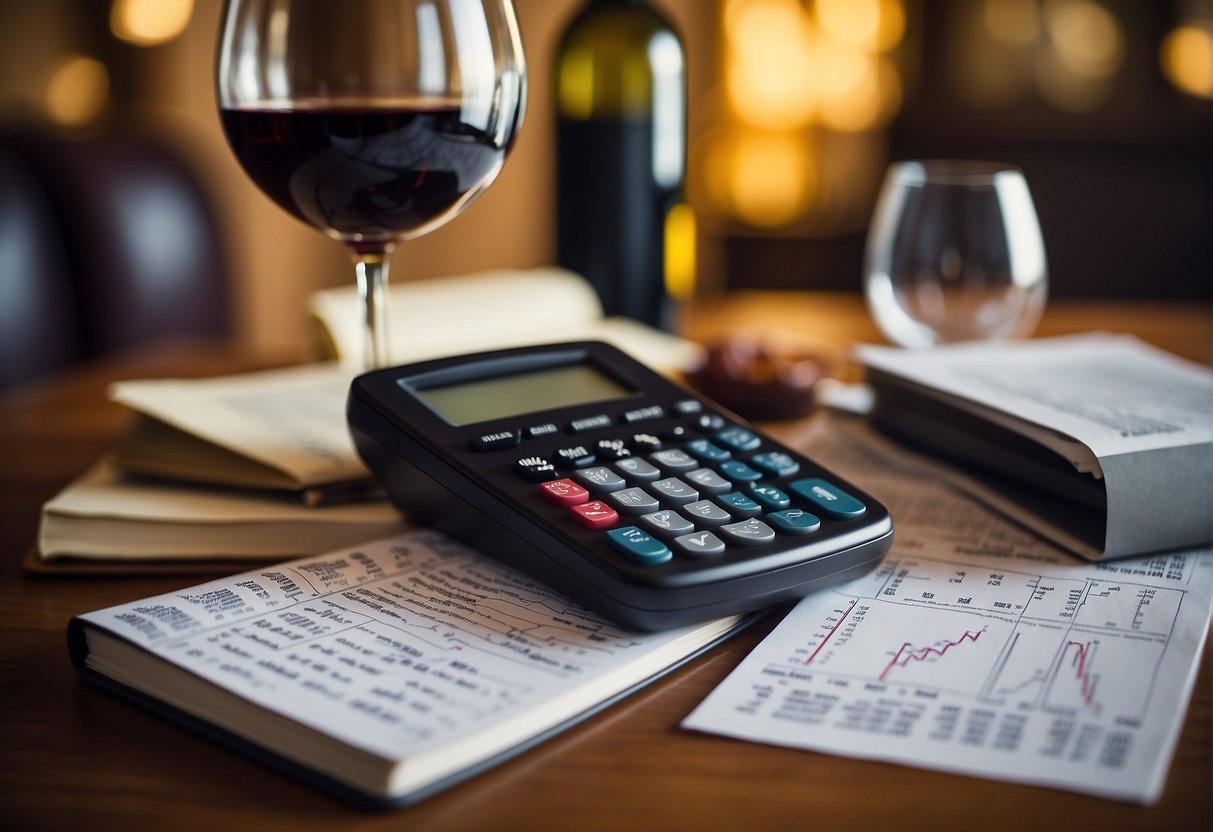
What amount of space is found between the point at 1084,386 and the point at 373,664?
15.2 inches

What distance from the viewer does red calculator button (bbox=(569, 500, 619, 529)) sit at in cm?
40

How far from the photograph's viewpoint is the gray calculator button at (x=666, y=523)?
399mm

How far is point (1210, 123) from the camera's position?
2.46m

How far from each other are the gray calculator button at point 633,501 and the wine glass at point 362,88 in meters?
0.19

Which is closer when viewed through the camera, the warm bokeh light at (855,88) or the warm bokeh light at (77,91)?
the warm bokeh light at (77,91)

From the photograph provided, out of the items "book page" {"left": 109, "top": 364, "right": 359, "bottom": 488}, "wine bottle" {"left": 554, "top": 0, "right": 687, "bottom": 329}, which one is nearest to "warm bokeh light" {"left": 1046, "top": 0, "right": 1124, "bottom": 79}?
"wine bottle" {"left": 554, "top": 0, "right": 687, "bottom": 329}

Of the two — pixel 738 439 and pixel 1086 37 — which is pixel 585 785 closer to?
pixel 738 439

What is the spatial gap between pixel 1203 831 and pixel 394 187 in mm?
398

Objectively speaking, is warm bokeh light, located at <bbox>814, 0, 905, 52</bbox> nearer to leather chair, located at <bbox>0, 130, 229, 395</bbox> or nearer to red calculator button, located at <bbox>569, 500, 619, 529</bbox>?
leather chair, located at <bbox>0, 130, 229, 395</bbox>

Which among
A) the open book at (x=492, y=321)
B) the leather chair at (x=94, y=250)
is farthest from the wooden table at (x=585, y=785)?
the leather chair at (x=94, y=250)

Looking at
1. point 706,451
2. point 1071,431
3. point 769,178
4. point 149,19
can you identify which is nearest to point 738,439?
point 706,451

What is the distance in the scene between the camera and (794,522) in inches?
16.3

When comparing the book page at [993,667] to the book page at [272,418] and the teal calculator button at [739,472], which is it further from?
the book page at [272,418]

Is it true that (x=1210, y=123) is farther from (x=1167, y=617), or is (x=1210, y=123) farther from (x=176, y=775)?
(x=176, y=775)
